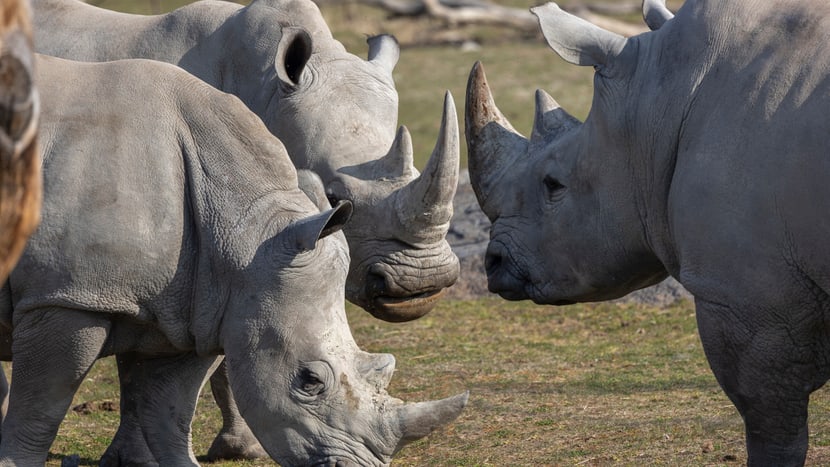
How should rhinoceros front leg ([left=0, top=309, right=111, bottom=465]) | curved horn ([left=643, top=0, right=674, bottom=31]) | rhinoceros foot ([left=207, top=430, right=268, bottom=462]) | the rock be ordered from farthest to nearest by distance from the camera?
the rock < rhinoceros foot ([left=207, top=430, right=268, bottom=462]) < curved horn ([left=643, top=0, right=674, bottom=31]) < rhinoceros front leg ([left=0, top=309, right=111, bottom=465])

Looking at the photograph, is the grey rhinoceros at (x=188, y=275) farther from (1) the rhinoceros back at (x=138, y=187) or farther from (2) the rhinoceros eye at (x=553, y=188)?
(2) the rhinoceros eye at (x=553, y=188)

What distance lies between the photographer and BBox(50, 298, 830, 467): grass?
19.7 feet

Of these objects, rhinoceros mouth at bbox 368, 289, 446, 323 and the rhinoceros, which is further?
rhinoceros mouth at bbox 368, 289, 446, 323

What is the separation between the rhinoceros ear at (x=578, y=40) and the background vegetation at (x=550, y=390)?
1.62 m

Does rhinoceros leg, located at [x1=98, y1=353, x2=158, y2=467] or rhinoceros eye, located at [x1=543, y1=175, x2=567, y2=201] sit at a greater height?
rhinoceros eye, located at [x1=543, y1=175, x2=567, y2=201]

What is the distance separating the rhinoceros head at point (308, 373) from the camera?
4863 mm

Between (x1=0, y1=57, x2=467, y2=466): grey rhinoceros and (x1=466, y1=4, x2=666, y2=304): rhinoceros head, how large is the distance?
2.65ft

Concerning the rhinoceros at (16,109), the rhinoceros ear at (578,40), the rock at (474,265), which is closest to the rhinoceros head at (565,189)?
the rhinoceros ear at (578,40)

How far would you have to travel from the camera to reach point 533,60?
18.6 metres

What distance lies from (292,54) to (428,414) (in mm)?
2140

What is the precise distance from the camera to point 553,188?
548 centimetres

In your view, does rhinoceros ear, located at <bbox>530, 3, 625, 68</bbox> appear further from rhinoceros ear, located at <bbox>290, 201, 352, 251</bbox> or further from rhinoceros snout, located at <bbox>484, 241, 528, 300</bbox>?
rhinoceros ear, located at <bbox>290, 201, 352, 251</bbox>

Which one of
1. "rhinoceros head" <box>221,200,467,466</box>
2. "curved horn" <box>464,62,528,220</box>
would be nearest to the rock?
"curved horn" <box>464,62,528,220</box>

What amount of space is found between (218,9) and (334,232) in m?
2.18
